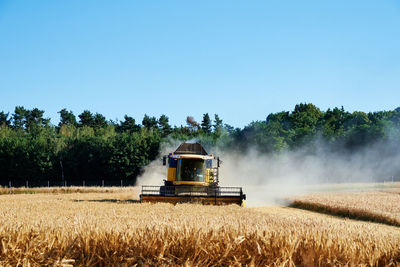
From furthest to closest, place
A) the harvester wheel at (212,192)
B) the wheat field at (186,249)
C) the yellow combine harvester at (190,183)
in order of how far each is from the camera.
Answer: the harvester wheel at (212,192) → the yellow combine harvester at (190,183) → the wheat field at (186,249)

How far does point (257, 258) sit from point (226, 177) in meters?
56.3

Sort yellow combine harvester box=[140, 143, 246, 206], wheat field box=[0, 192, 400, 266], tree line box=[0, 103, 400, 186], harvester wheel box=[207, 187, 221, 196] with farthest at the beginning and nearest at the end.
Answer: tree line box=[0, 103, 400, 186], harvester wheel box=[207, 187, 221, 196], yellow combine harvester box=[140, 143, 246, 206], wheat field box=[0, 192, 400, 266]

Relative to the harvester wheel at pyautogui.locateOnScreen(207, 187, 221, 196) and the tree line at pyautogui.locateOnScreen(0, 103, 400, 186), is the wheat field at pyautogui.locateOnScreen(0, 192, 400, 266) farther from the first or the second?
the tree line at pyautogui.locateOnScreen(0, 103, 400, 186)

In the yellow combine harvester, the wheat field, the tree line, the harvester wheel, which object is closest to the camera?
the wheat field

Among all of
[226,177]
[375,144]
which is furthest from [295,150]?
[226,177]

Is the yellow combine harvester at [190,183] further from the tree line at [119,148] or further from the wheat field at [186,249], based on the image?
the tree line at [119,148]

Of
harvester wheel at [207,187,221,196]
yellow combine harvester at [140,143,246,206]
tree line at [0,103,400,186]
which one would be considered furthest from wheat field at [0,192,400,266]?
tree line at [0,103,400,186]

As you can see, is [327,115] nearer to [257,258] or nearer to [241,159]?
[241,159]

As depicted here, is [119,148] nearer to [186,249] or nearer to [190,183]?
[190,183]

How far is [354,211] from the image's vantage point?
23094 millimetres

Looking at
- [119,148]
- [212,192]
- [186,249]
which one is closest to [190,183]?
[212,192]

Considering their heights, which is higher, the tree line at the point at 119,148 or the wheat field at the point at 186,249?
the tree line at the point at 119,148

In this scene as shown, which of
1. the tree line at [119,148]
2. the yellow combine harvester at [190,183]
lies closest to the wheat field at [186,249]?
the yellow combine harvester at [190,183]

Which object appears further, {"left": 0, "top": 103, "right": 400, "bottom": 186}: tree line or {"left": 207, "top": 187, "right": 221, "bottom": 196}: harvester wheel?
{"left": 0, "top": 103, "right": 400, "bottom": 186}: tree line
